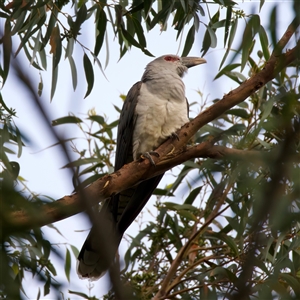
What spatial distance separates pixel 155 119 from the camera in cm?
385

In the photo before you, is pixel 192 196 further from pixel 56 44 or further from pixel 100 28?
pixel 56 44

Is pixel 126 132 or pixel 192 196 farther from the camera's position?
pixel 192 196

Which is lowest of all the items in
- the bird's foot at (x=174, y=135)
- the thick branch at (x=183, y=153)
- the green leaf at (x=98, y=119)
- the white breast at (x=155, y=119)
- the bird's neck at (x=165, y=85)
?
the thick branch at (x=183, y=153)

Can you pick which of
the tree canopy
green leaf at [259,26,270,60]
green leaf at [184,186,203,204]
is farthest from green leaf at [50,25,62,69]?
green leaf at [184,186,203,204]

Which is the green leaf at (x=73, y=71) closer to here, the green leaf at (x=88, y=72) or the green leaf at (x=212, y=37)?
the green leaf at (x=88, y=72)

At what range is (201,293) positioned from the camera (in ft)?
11.9

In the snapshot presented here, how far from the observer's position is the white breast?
3.82 meters

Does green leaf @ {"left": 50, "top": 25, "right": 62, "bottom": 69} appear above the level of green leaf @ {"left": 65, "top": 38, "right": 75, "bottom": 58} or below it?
below

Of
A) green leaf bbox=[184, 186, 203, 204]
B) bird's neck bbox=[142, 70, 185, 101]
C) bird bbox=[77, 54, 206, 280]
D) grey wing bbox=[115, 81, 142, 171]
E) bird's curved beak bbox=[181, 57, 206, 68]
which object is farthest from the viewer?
bird's curved beak bbox=[181, 57, 206, 68]

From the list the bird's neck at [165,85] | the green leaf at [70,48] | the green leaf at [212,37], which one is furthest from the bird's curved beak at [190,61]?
the green leaf at [70,48]

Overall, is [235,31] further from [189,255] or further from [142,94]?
[189,255]

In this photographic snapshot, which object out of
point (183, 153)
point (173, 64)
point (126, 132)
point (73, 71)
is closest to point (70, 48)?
point (73, 71)

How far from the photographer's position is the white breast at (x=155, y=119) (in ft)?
12.5

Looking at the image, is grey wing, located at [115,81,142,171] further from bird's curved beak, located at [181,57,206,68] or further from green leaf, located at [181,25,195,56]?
bird's curved beak, located at [181,57,206,68]
